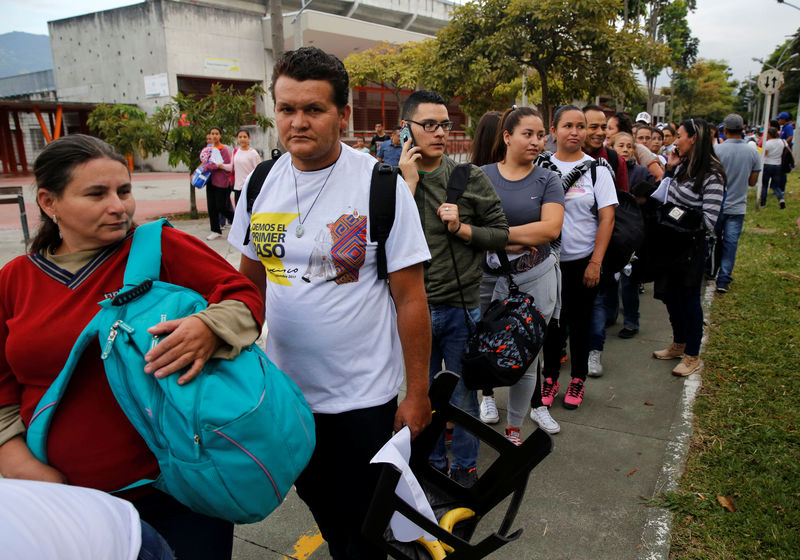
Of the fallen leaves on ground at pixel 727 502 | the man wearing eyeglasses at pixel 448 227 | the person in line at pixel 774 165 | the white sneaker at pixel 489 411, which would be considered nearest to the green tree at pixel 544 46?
the person in line at pixel 774 165

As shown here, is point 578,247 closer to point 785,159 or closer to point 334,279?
point 334,279

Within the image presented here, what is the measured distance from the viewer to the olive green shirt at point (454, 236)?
2.82 m

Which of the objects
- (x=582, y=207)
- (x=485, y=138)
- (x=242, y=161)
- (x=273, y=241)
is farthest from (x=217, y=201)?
(x=273, y=241)

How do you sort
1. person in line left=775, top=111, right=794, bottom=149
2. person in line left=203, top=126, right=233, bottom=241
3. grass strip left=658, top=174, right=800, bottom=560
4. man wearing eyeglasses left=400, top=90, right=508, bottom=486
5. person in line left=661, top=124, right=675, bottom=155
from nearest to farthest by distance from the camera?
1. grass strip left=658, top=174, right=800, bottom=560
2. man wearing eyeglasses left=400, top=90, right=508, bottom=486
3. person in line left=661, top=124, right=675, bottom=155
4. person in line left=203, top=126, right=233, bottom=241
5. person in line left=775, top=111, right=794, bottom=149

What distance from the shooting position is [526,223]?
3316 mm

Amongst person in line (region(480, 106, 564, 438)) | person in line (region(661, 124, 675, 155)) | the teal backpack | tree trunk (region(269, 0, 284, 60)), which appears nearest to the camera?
the teal backpack

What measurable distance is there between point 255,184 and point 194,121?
34.5ft

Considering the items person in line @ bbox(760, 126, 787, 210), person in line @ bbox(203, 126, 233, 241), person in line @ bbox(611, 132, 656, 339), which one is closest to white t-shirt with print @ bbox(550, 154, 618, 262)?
person in line @ bbox(611, 132, 656, 339)

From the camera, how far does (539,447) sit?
158 cm

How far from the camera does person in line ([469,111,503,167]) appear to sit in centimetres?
388

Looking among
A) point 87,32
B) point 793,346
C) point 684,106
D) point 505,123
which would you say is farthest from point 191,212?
point 684,106

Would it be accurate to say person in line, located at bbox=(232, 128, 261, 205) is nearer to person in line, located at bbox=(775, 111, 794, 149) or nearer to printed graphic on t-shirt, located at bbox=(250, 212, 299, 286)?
printed graphic on t-shirt, located at bbox=(250, 212, 299, 286)

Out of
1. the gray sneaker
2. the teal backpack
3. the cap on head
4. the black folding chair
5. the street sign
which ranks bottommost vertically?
the gray sneaker

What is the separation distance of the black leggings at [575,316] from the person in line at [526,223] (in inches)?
20.5
